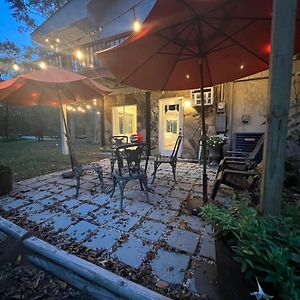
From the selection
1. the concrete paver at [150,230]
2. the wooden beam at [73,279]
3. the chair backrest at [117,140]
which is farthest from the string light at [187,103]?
the wooden beam at [73,279]

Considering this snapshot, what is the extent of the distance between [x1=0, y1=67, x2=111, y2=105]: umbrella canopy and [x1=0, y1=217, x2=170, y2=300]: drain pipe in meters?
2.18

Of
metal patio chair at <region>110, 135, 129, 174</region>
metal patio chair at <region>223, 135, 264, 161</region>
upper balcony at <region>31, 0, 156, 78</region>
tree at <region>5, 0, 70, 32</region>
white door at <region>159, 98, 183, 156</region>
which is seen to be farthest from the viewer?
tree at <region>5, 0, 70, 32</region>

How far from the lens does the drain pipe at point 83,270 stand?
1.23 m

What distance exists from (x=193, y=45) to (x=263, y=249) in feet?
7.87

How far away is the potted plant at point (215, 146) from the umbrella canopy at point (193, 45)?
83.6 inches

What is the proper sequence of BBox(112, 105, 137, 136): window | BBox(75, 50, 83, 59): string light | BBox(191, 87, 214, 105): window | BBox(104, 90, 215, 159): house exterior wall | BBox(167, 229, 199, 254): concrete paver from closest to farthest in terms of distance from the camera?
BBox(167, 229, 199, 254): concrete paver
BBox(191, 87, 214, 105): window
BBox(104, 90, 215, 159): house exterior wall
BBox(75, 50, 83, 59): string light
BBox(112, 105, 137, 136): window

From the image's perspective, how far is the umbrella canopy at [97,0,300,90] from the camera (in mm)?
1617

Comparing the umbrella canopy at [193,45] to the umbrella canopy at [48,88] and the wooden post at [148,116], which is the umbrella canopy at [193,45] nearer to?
the umbrella canopy at [48,88]

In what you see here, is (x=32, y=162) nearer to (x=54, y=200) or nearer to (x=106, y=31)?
(x=54, y=200)

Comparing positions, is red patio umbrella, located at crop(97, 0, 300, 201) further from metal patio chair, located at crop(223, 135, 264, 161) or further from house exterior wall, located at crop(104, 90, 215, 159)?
house exterior wall, located at crop(104, 90, 215, 159)

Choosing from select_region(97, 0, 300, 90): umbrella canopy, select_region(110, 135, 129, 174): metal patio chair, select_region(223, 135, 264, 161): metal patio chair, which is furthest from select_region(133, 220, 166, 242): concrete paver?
select_region(110, 135, 129, 174): metal patio chair

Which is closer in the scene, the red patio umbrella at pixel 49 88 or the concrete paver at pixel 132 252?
the concrete paver at pixel 132 252

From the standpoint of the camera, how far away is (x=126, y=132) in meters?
8.05

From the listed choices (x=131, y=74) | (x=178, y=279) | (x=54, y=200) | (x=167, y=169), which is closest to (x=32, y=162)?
(x=54, y=200)
